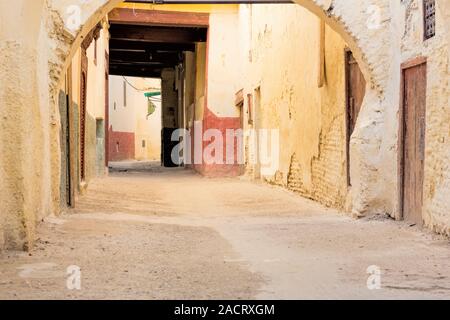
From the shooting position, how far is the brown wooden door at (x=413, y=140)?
610 cm

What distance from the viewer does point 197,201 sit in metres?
9.59

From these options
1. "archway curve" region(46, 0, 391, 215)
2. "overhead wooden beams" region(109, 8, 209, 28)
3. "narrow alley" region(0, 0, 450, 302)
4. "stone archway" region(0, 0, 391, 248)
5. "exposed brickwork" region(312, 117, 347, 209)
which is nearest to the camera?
"narrow alley" region(0, 0, 450, 302)

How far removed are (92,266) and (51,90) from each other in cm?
289

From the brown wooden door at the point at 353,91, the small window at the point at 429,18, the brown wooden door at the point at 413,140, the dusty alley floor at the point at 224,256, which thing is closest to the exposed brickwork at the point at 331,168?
the brown wooden door at the point at 353,91

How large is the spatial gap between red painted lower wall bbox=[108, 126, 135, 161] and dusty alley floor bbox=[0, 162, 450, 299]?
21.0 meters

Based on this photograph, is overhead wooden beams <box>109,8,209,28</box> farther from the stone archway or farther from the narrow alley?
the stone archway

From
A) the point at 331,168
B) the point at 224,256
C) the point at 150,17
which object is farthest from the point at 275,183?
the point at 224,256

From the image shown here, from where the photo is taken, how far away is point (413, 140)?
6355 millimetres

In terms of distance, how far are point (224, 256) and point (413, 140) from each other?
2684 mm

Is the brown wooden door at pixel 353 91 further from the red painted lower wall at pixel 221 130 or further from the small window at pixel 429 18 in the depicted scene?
the red painted lower wall at pixel 221 130

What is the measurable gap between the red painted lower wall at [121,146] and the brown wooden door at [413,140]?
2242 cm

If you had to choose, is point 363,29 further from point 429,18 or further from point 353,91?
point 429,18

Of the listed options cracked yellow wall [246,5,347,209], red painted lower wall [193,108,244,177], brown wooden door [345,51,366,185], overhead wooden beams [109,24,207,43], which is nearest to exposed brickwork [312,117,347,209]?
cracked yellow wall [246,5,347,209]

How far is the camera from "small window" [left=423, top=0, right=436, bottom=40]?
229 inches
